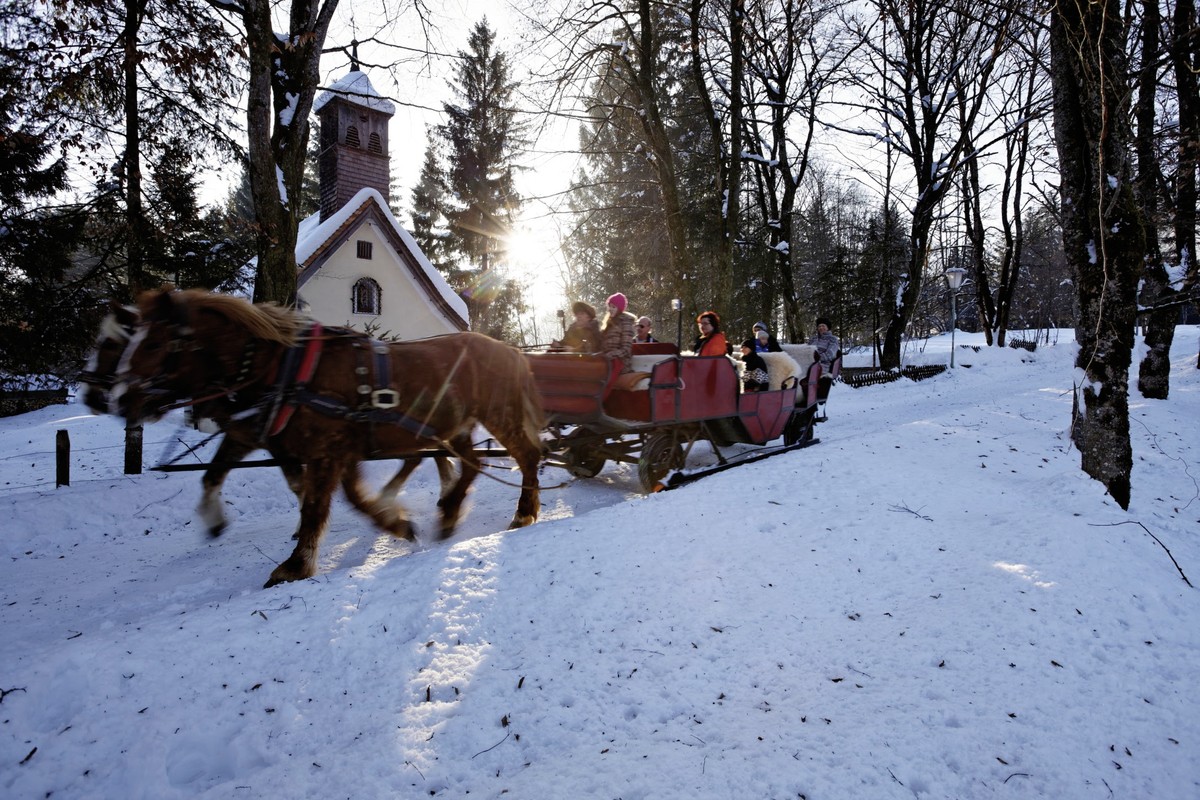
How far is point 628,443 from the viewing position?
6.33 metres

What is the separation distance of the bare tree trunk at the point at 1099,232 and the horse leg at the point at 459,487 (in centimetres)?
480

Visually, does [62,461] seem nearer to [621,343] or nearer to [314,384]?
[314,384]

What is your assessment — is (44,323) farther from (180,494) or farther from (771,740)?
(771,740)

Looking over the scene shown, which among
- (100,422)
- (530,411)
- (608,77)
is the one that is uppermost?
(608,77)

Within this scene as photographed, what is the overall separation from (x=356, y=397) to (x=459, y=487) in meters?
1.41

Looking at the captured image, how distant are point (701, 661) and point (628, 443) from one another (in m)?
3.75

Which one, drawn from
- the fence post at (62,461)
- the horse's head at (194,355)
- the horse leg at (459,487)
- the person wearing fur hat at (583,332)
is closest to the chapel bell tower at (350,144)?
the fence post at (62,461)

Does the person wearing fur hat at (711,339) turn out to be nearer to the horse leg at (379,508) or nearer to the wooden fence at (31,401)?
the horse leg at (379,508)

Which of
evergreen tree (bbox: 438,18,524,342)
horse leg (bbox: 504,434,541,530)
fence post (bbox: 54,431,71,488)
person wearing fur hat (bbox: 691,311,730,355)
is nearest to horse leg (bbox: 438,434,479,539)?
horse leg (bbox: 504,434,541,530)

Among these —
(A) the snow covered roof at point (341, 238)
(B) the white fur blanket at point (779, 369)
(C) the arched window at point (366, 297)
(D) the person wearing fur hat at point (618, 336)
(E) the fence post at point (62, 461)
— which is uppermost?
(A) the snow covered roof at point (341, 238)

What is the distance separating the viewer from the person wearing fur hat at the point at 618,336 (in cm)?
577

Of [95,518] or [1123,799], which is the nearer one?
[1123,799]

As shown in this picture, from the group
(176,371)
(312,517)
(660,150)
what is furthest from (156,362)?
(660,150)

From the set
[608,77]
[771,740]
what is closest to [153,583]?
[771,740]
